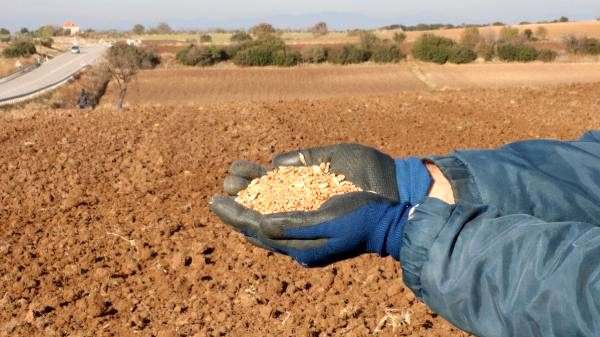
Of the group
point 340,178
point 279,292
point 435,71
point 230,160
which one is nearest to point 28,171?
point 230,160

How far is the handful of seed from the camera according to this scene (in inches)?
114

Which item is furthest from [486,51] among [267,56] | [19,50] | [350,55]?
[19,50]

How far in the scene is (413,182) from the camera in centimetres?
282

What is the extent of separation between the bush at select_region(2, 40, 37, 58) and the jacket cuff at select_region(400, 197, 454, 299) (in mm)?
64054

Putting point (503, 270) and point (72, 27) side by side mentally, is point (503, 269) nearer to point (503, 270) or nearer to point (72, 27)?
point (503, 270)

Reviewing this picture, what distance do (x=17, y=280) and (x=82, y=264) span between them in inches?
20.0

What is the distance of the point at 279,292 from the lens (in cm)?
473

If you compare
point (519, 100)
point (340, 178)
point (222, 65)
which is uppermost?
point (340, 178)

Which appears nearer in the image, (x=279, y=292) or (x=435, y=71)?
(x=279, y=292)

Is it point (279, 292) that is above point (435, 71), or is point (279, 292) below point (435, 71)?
above

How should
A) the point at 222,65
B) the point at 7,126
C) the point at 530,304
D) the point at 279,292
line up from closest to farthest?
the point at 530,304 < the point at 279,292 < the point at 7,126 < the point at 222,65

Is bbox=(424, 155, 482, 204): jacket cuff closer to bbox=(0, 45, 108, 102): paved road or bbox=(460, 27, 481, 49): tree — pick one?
bbox=(0, 45, 108, 102): paved road

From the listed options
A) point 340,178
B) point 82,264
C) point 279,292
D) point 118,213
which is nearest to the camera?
point 340,178

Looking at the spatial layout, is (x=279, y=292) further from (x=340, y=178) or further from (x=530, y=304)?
(x=530, y=304)
